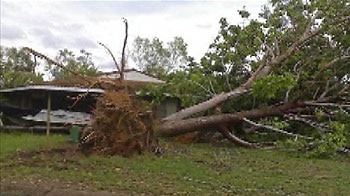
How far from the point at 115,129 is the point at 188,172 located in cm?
276

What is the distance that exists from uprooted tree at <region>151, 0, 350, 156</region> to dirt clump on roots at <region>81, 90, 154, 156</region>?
1.44m

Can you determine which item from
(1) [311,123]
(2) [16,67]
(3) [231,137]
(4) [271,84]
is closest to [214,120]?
(3) [231,137]

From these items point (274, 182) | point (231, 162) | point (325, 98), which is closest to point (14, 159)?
point (231, 162)

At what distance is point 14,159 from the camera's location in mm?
10523

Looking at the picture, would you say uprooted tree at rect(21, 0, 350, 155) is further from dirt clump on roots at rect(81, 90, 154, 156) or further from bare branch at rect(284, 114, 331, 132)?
dirt clump on roots at rect(81, 90, 154, 156)

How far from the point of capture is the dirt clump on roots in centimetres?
1153

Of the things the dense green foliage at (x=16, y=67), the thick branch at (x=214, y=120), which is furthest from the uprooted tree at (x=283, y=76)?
the dense green foliage at (x=16, y=67)

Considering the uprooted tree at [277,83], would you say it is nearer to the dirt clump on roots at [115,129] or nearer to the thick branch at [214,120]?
the thick branch at [214,120]

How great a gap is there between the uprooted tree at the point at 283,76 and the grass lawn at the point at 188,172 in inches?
61.1

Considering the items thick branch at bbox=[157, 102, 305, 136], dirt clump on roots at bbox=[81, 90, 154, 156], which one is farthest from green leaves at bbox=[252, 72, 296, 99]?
dirt clump on roots at bbox=[81, 90, 154, 156]

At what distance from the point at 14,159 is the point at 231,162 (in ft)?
15.1

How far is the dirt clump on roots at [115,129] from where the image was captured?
37.8 feet

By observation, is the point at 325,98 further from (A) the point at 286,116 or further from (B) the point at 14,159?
(B) the point at 14,159

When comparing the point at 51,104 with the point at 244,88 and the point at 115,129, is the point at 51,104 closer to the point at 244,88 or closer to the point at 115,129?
the point at 244,88
